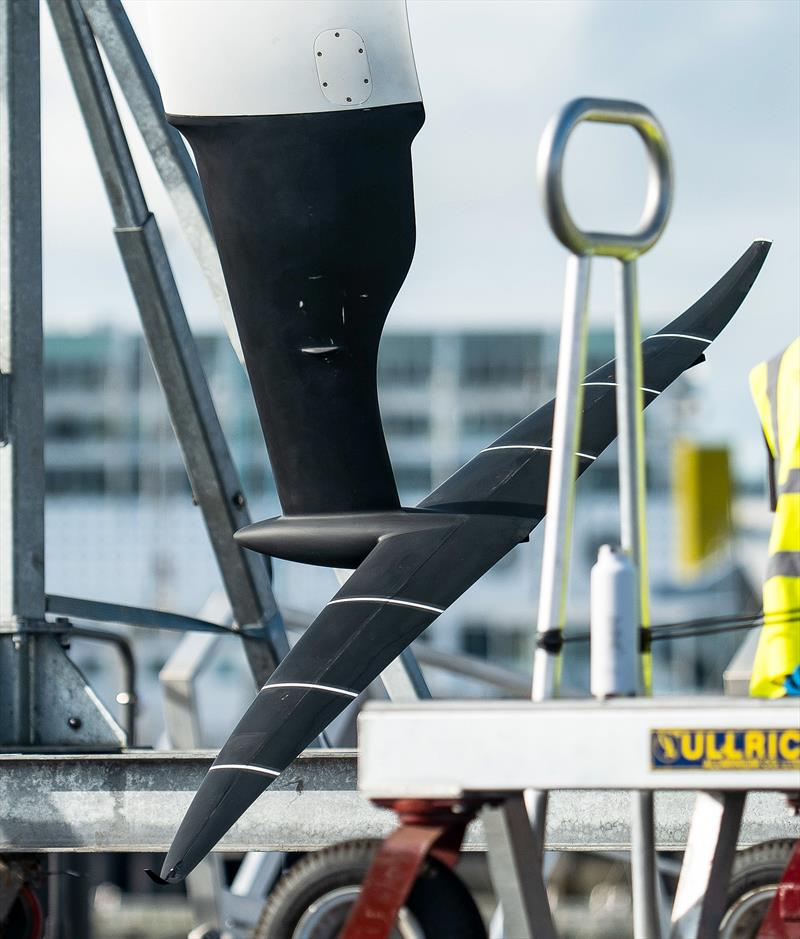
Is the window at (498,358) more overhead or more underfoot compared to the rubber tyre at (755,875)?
more underfoot

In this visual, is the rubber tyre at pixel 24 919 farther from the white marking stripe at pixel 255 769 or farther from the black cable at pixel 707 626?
the black cable at pixel 707 626

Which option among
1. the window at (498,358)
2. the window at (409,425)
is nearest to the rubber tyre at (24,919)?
the window at (409,425)

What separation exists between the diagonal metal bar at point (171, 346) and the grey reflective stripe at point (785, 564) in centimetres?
402

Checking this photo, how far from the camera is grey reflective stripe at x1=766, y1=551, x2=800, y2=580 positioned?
383 cm

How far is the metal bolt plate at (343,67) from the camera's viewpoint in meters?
5.18

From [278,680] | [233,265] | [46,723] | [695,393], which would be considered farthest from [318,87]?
[695,393]

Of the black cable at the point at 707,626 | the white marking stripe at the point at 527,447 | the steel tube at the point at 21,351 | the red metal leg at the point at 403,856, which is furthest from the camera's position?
the steel tube at the point at 21,351

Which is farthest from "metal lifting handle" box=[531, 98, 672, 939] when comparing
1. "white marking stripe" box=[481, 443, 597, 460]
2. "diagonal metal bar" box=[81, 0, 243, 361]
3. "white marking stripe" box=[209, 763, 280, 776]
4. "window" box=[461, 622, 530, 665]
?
"window" box=[461, 622, 530, 665]

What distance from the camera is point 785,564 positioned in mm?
3844

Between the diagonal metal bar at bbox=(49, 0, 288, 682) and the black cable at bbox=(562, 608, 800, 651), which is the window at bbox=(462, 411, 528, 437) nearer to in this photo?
the diagonal metal bar at bbox=(49, 0, 288, 682)

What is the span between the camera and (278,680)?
454 cm

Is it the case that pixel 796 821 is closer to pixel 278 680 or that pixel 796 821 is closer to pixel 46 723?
pixel 278 680

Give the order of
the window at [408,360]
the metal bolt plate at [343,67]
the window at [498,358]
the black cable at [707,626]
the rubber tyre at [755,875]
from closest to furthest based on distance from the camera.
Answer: the black cable at [707,626]
the rubber tyre at [755,875]
the metal bolt plate at [343,67]
the window at [408,360]
the window at [498,358]

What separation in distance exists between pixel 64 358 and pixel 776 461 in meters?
119
